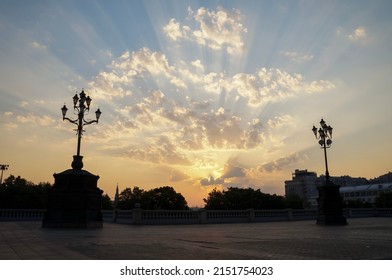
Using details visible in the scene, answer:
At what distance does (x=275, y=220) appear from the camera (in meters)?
37.5

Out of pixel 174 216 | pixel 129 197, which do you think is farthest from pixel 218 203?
pixel 174 216

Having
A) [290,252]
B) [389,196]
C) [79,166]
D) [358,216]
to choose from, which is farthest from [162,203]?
[290,252]

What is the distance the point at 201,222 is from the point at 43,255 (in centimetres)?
2431

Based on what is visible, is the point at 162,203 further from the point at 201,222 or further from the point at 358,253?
the point at 358,253

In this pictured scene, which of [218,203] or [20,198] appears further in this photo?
[218,203]

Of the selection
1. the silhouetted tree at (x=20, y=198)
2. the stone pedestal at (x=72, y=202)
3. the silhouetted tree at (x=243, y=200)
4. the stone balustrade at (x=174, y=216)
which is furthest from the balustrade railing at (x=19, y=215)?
the silhouetted tree at (x=243, y=200)

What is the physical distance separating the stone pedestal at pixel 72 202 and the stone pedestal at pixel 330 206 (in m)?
17.4

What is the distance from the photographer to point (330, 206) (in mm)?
27328

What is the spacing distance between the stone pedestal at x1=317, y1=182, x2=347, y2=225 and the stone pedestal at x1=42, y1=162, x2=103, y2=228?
17.4 meters

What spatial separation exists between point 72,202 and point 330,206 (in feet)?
64.2

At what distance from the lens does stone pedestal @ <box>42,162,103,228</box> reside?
69.1 ft

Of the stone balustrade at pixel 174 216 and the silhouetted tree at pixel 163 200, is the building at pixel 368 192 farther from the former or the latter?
the stone balustrade at pixel 174 216

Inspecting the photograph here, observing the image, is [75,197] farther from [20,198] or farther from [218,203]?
[218,203]

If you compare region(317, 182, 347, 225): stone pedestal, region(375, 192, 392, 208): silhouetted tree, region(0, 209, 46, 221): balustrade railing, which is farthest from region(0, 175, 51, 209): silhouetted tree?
region(375, 192, 392, 208): silhouetted tree
